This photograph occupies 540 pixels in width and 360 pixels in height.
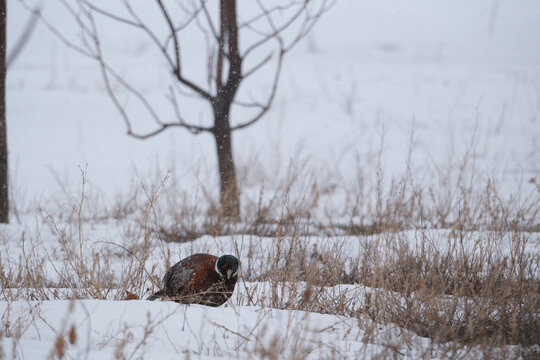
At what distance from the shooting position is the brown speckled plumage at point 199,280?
9.00 ft

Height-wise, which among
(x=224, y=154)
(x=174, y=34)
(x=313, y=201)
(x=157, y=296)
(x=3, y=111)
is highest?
(x=174, y=34)

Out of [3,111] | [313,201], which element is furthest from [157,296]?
[3,111]

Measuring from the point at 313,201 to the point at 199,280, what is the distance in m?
1.79

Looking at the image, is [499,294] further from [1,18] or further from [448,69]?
[448,69]

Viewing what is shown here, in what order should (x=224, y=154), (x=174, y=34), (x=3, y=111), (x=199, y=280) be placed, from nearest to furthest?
(x=199, y=280), (x=174, y=34), (x=3, y=111), (x=224, y=154)

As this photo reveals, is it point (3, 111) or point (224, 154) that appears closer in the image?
point (3, 111)

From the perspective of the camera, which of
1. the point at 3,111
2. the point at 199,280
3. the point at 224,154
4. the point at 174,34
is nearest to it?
the point at 199,280

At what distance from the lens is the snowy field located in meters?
2.28

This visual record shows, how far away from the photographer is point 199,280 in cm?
277

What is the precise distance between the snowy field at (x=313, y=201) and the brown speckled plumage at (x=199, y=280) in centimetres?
11

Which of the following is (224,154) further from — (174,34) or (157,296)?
(157,296)

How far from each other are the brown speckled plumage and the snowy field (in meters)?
0.11

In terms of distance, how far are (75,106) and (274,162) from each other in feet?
22.7

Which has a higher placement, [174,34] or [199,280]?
[174,34]
